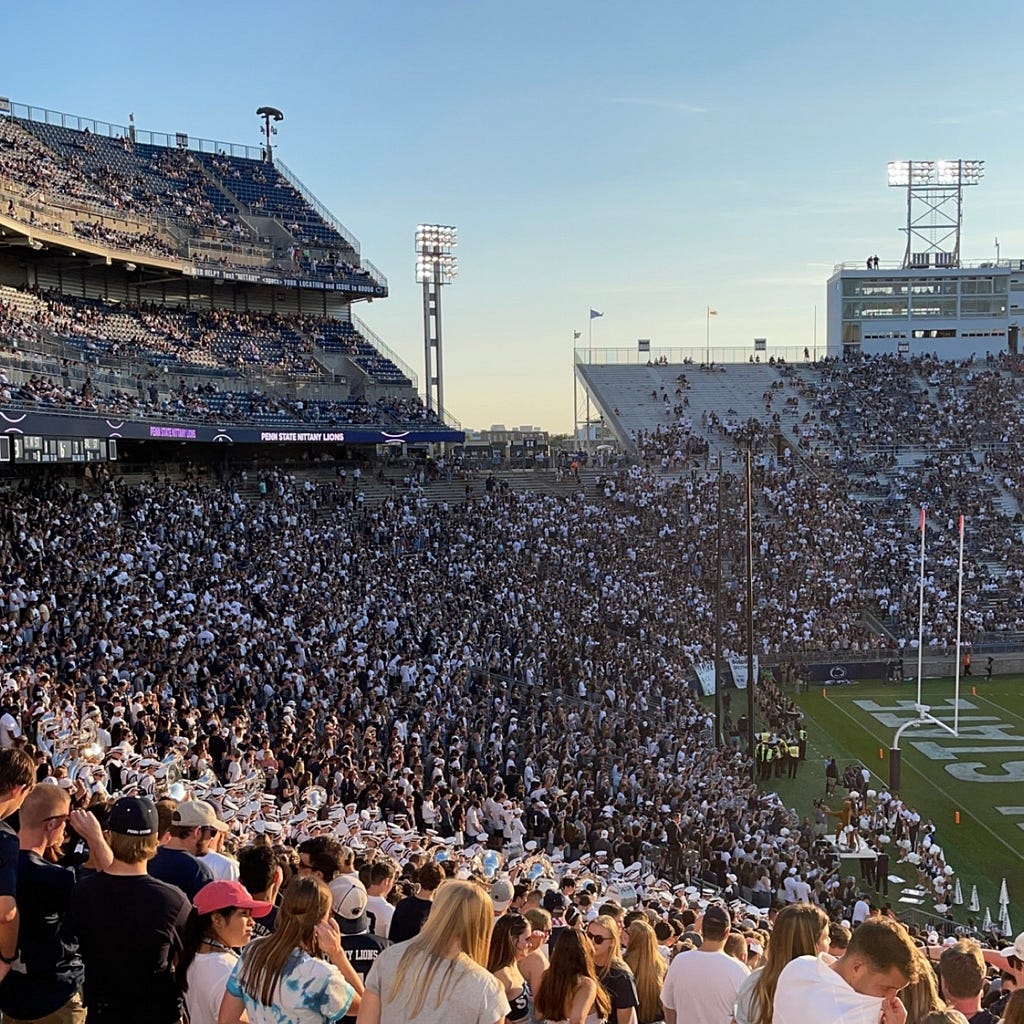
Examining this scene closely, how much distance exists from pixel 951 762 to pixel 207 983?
2301 cm

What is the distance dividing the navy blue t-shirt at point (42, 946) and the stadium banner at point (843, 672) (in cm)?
2861

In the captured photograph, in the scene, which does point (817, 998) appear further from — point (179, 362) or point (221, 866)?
point (179, 362)

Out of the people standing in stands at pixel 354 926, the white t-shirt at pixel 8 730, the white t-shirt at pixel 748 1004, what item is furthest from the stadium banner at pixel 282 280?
the white t-shirt at pixel 748 1004

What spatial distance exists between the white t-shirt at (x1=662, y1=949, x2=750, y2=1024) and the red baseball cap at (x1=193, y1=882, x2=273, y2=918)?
205 centimetres

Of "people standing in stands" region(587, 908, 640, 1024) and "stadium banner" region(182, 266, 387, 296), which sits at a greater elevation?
"stadium banner" region(182, 266, 387, 296)

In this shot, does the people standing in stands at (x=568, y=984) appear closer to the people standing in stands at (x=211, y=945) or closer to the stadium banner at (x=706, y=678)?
the people standing in stands at (x=211, y=945)

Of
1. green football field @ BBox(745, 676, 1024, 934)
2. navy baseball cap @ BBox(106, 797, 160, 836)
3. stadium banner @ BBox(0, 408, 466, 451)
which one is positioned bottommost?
green football field @ BBox(745, 676, 1024, 934)

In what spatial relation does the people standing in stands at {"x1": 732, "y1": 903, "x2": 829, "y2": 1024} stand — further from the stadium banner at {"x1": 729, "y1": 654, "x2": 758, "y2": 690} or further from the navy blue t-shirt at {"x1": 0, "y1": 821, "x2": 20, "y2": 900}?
the stadium banner at {"x1": 729, "y1": 654, "x2": 758, "y2": 690}

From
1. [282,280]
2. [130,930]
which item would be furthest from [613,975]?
[282,280]

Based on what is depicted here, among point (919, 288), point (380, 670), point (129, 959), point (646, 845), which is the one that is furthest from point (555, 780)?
point (919, 288)

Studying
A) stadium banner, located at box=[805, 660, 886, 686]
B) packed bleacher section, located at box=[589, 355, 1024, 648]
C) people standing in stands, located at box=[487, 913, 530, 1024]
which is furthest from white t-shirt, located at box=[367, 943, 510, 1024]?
packed bleacher section, located at box=[589, 355, 1024, 648]

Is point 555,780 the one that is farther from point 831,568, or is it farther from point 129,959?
point 831,568

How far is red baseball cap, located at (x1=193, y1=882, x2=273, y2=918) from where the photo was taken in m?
3.98

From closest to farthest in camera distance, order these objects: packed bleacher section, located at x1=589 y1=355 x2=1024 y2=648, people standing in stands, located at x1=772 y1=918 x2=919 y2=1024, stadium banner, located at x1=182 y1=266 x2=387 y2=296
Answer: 1. people standing in stands, located at x1=772 y1=918 x2=919 y2=1024
2. packed bleacher section, located at x1=589 y1=355 x2=1024 y2=648
3. stadium banner, located at x1=182 y1=266 x2=387 y2=296
